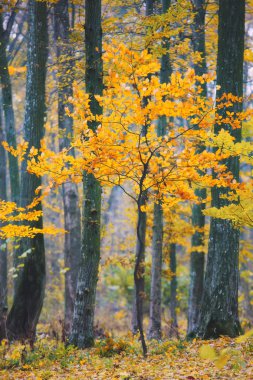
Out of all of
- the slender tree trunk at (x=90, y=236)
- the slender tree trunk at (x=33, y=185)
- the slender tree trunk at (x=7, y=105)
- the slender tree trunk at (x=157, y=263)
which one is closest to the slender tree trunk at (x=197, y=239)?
the slender tree trunk at (x=157, y=263)

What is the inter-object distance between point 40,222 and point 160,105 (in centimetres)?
429

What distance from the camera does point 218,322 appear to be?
6785 mm

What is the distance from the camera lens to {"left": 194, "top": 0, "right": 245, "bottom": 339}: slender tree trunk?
6.81m

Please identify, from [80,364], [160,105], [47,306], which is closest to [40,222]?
[80,364]

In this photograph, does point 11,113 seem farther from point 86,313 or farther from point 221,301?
point 221,301

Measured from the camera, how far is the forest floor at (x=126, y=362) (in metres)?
5.03

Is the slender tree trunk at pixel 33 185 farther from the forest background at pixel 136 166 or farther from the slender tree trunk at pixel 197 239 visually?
the slender tree trunk at pixel 197 239

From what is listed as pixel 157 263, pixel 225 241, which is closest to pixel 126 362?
pixel 225 241

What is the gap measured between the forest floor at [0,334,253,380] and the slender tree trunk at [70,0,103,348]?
359 millimetres

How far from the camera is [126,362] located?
19.7ft

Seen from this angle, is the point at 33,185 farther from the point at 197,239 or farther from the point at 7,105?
the point at 197,239

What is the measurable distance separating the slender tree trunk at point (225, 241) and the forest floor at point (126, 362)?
0.43 meters

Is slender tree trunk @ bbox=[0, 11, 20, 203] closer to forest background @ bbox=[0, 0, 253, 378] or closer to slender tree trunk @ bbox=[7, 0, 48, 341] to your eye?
forest background @ bbox=[0, 0, 253, 378]

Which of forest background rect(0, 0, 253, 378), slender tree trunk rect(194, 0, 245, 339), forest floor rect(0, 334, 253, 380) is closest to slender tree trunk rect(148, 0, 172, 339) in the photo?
forest background rect(0, 0, 253, 378)
